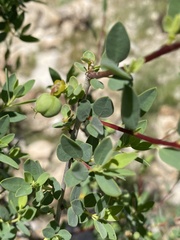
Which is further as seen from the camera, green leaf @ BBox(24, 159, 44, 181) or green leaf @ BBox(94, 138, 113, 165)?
green leaf @ BBox(24, 159, 44, 181)

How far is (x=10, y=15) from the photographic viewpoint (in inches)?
45.8

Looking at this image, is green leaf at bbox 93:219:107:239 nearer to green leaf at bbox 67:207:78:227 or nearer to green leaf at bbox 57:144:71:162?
green leaf at bbox 67:207:78:227

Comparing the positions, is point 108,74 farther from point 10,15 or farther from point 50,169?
point 50,169

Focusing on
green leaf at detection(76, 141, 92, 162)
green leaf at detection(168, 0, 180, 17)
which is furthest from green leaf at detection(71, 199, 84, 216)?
green leaf at detection(168, 0, 180, 17)

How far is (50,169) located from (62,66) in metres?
1.02

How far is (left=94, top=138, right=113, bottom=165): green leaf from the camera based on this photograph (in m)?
0.64

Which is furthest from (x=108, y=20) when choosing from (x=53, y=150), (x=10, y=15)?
(x=10, y=15)

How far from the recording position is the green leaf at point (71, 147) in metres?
0.69

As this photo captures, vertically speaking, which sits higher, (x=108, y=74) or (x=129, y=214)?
(x=108, y=74)

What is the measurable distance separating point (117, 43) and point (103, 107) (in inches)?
5.7

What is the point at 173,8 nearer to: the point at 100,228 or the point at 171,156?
the point at 171,156

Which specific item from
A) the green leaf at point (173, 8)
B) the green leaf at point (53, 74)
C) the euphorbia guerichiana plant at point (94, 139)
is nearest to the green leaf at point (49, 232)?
the euphorbia guerichiana plant at point (94, 139)

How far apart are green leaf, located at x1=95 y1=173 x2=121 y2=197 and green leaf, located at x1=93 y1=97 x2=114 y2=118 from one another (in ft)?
0.33

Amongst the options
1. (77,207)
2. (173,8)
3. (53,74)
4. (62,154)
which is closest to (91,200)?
(77,207)
